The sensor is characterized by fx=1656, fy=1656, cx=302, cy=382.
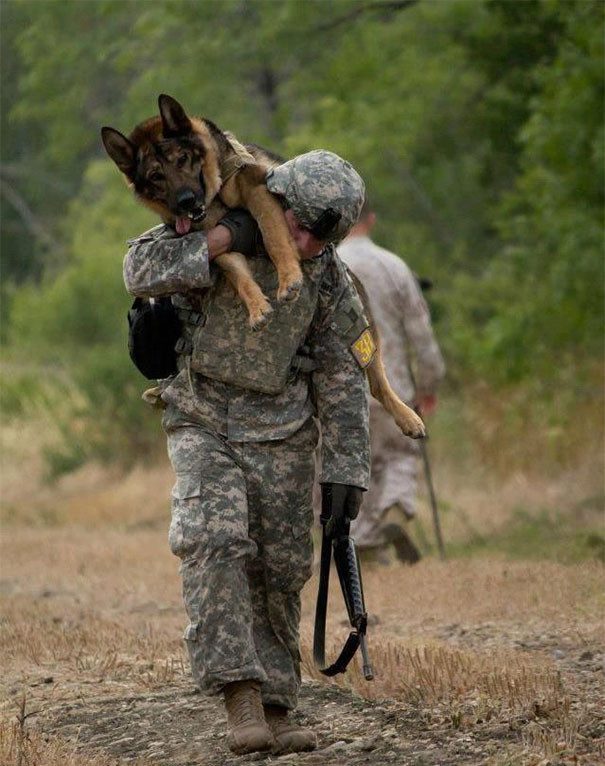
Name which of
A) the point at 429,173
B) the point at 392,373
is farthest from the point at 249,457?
the point at 429,173

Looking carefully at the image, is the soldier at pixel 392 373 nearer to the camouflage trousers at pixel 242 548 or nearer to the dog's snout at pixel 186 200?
the camouflage trousers at pixel 242 548

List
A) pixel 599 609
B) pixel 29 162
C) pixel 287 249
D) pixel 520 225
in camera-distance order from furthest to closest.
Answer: pixel 29 162, pixel 520 225, pixel 599 609, pixel 287 249

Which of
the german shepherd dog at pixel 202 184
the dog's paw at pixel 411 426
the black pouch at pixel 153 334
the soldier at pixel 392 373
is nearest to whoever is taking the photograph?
the german shepherd dog at pixel 202 184

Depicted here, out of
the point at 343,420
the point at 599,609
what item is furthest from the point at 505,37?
the point at 343,420

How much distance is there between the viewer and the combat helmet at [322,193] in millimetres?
5496

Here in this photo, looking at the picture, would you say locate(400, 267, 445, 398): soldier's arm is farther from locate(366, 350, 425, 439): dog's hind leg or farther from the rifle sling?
the rifle sling

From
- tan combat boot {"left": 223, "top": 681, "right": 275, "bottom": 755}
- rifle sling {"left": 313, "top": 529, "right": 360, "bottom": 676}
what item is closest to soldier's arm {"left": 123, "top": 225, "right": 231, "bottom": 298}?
rifle sling {"left": 313, "top": 529, "right": 360, "bottom": 676}

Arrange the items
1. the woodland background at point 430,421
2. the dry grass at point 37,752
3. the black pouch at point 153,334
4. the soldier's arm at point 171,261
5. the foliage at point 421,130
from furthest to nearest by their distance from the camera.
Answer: the foliage at point 421,130, the woodland background at point 430,421, the black pouch at point 153,334, the soldier's arm at point 171,261, the dry grass at point 37,752

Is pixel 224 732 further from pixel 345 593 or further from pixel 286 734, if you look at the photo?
pixel 345 593

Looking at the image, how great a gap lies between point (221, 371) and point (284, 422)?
0.91 ft

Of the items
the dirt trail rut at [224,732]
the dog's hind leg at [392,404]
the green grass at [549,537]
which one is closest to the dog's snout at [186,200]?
the dog's hind leg at [392,404]

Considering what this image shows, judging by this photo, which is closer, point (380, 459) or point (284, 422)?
point (284, 422)

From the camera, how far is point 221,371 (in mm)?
5562

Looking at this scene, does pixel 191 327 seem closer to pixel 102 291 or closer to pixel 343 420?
pixel 343 420
